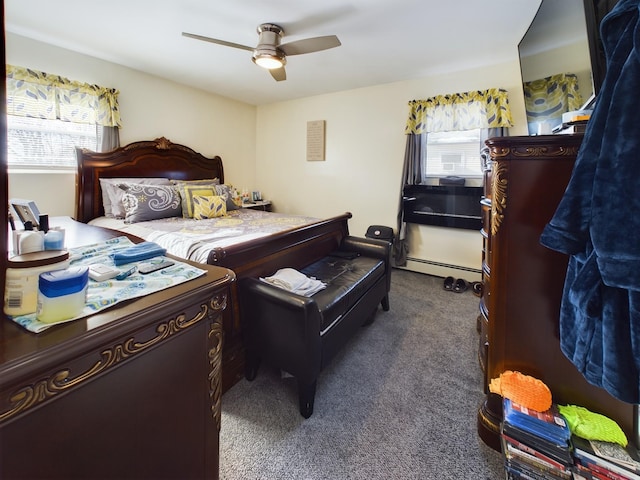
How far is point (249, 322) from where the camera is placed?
1.82 metres

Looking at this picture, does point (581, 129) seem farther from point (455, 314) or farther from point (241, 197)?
point (241, 197)

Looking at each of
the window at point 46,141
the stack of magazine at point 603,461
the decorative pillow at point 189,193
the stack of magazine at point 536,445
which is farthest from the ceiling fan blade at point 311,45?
the stack of magazine at point 603,461

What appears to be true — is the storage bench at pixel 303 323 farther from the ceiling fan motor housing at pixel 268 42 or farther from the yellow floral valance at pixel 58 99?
the yellow floral valance at pixel 58 99

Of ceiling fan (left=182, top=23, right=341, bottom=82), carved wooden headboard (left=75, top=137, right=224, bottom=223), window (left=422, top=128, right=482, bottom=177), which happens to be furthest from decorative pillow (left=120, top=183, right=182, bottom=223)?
window (left=422, top=128, right=482, bottom=177)

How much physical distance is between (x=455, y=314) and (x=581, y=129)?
6.42 ft

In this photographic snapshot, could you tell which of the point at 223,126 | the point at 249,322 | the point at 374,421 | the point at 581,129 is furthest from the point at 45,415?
the point at 223,126

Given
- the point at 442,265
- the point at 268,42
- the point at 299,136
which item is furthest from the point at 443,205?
the point at 268,42

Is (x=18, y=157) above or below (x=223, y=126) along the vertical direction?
below

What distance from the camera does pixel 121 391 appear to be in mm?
623

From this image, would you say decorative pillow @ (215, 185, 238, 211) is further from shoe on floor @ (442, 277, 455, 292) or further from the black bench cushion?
shoe on floor @ (442, 277, 455, 292)

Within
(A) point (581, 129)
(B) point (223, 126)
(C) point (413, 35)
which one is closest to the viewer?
(A) point (581, 129)

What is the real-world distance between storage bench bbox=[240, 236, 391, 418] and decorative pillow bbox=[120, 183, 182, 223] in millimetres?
1782

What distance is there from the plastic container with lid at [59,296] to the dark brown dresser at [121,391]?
0.10 feet

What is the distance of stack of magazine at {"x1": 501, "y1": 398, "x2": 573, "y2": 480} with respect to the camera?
3.69 ft
